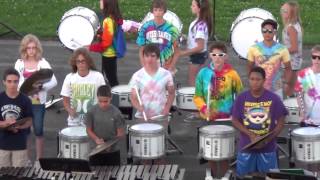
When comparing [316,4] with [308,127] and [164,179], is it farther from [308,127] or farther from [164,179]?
[164,179]

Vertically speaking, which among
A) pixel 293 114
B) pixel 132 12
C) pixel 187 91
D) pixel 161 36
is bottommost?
pixel 293 114

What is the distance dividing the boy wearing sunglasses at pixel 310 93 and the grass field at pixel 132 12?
1045 centimetres

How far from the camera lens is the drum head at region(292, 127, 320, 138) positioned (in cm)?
1155

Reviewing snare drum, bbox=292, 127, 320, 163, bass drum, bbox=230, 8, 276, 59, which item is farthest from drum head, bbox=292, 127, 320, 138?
bass drum, bbox=230, 8, 276, 59

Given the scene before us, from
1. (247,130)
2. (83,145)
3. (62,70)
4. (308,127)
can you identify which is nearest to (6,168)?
(83,145)

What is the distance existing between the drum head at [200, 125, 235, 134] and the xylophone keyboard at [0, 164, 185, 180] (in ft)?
3.33

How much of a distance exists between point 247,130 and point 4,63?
31.1 feet

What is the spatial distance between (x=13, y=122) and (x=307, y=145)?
3605 mm

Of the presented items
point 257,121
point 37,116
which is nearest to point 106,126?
point 37,116

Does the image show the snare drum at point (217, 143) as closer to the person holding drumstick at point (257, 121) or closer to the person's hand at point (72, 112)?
the person holding drumstick at point (257, 121)

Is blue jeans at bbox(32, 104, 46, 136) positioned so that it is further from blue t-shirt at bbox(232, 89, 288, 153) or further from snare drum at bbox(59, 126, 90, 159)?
blue t-shirt at bbox(232, 89, 288, 153)

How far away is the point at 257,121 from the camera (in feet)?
37.2

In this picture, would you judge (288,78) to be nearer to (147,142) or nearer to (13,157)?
(147,142)

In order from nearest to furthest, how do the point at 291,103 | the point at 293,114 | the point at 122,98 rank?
the point at 293,114, the point at 291,103, the point at 122,98
